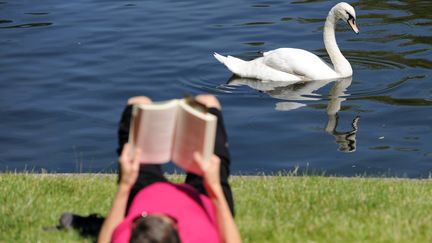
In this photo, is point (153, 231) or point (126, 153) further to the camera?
point (126, 153)

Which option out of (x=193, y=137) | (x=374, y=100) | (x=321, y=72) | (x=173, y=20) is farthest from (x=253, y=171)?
(x=173, y=20)

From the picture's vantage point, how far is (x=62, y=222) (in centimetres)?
735

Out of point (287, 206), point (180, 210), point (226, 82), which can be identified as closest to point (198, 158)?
point (180, 210)

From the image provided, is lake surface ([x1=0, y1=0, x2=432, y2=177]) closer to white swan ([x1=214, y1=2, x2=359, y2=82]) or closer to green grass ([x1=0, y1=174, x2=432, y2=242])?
white swan ([x1=214, y1=2, x2=359, y2=82])

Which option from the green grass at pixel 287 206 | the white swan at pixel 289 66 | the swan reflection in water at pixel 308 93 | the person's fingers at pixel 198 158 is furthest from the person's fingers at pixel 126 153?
the white swan at pixel 289 66

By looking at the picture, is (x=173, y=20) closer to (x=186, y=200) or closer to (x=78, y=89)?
(x=78, y=89)

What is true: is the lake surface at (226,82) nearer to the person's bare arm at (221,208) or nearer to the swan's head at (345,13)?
the swan's head at (345,13)

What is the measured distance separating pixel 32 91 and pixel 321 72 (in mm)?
4653

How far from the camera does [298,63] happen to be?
17.2 meters

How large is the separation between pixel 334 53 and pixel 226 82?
188 centimetres

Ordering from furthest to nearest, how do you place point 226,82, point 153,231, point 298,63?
point 226,82
point 298,63
point 153,231

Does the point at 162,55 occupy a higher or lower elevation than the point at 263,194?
lower

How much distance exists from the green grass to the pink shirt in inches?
31.3

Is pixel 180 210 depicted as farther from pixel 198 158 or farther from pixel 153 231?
pixel 153 231
